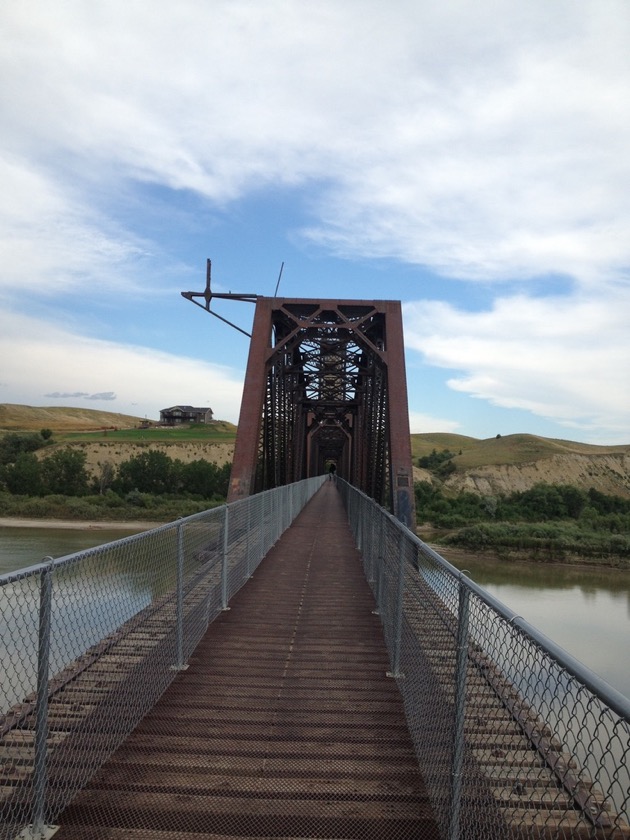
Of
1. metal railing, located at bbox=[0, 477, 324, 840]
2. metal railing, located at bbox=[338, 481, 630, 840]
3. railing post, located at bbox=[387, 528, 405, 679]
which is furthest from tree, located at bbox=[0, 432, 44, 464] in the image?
metal railing, located at bbox=[338, 481, 630, 840]

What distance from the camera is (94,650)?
15.3 ft

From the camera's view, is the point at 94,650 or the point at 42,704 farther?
the point at 94,650

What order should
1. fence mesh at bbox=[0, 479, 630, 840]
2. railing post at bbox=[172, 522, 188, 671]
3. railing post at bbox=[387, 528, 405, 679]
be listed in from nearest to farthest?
1. fence mesh at bbox=[0, 479, 630, 840]
2. railing post at bbox=[387, 528, 405, 679]
3. railing post at bbox=[172, 522, 188, 671]

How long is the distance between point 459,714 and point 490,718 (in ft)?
1.93

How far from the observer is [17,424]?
130m

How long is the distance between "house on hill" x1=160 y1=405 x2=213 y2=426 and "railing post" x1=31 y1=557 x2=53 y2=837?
133 meters

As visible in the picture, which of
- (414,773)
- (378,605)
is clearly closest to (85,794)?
(414,773)

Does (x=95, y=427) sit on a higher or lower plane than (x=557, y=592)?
higher

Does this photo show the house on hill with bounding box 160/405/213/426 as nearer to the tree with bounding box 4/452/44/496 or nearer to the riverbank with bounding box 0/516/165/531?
the tree with bounding box 4/452/44/496

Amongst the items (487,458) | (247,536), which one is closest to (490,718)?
(247,536)

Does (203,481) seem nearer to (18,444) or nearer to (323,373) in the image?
(18,444)

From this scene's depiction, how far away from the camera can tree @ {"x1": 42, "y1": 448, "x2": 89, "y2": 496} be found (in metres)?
61.9

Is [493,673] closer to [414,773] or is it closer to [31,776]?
[414,773]

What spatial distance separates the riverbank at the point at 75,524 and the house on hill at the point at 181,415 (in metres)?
83.3
